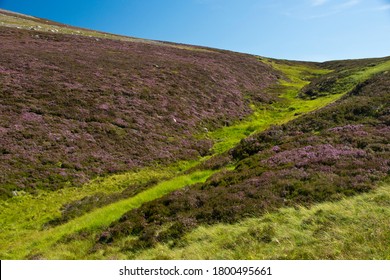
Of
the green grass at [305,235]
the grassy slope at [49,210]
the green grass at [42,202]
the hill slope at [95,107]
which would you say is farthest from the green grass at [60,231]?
the hill slope at [95,107]

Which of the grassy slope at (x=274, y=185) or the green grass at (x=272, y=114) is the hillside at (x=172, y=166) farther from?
the green grass at (x=272, y=114)

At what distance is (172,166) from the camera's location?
3092cm

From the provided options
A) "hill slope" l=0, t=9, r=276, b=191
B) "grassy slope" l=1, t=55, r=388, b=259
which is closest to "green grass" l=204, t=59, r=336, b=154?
"hill slope" l=0, t=9, r=276, b=191

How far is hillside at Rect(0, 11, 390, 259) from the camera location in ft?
40.5

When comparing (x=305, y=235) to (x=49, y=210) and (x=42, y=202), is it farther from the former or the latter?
(x=42, y=202)

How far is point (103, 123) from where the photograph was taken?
35781mm

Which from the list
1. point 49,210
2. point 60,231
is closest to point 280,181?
point 60,231

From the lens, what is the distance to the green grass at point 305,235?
10078 millimetres

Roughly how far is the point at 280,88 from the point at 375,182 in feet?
201

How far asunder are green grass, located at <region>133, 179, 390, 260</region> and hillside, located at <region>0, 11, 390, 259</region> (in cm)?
6

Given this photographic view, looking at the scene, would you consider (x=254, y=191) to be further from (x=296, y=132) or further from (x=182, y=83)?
(x=182, y=83)

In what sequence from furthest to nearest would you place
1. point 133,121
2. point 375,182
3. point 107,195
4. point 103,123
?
point 133,121 → point 103,123 → point 107,195 → point 375,182

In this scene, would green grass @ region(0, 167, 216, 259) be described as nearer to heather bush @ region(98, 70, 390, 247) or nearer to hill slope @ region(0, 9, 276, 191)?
heather bush @ region(98, 70, 390, 247)
